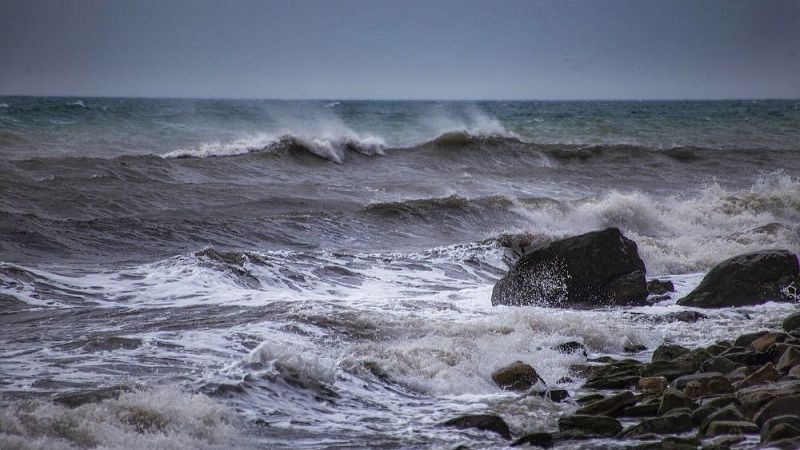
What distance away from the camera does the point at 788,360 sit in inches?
264

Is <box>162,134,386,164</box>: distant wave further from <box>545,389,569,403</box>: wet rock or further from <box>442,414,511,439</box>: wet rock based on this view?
<box>442,414,511,439</box>: wet rock

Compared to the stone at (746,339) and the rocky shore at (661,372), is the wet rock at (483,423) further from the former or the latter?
the stone at (746,339)

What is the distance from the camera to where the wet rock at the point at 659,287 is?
1034cm

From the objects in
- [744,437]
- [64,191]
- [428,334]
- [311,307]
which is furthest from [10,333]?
[64,191]

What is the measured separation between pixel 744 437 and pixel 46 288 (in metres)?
7.07

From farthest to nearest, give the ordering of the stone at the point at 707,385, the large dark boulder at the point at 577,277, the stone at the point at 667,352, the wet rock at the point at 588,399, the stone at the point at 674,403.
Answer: the large dark boulder at the point at 577,277 → the stone at the point at 667,352 → the wet rock at the point at 588,399 → the stone at the point at 707,385 → the stone at the point at 674,403

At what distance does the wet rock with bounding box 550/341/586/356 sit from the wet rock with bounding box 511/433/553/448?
2213 millimetres

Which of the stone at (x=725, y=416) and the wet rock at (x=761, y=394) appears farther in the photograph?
the wet rock at (x=761, y=394)

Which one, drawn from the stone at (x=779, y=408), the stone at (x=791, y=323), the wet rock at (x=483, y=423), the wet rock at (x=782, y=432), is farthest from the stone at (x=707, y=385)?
the stone at (x=791, y=323)

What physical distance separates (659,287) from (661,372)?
3.78 meters

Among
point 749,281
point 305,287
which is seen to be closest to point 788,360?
point 749,281

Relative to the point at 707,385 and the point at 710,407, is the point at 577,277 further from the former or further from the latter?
the point at 710,407

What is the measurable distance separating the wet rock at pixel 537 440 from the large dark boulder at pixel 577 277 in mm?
4148

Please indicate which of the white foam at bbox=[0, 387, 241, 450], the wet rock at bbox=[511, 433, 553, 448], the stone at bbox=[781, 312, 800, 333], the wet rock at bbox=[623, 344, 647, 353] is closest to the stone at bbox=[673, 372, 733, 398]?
the wet rock at bbox=[511, 433, 553, 448]
